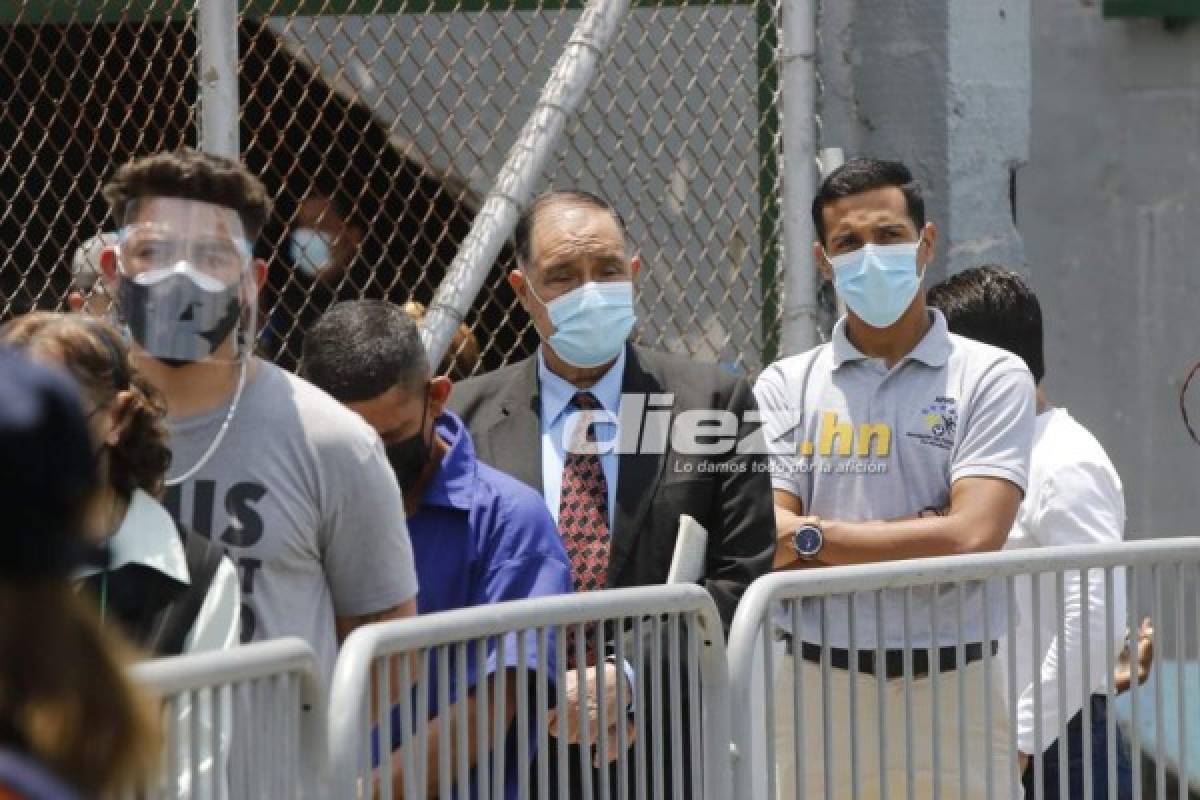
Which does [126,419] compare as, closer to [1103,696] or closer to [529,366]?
[529,366]

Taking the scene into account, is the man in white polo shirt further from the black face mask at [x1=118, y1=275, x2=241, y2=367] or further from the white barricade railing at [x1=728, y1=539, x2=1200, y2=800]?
the black face mask at [x1=118, y1=275, x2=241, y2=367]

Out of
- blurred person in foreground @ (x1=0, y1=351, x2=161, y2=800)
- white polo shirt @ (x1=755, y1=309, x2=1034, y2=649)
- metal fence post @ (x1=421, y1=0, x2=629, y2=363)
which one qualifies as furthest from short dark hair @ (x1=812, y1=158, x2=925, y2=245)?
blurred person in foreground @ (x1=0, y1=351, x2=161, y2=800)

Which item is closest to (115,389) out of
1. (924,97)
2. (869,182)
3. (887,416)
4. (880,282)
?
(887,416)

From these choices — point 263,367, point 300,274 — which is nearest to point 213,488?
point 263,367

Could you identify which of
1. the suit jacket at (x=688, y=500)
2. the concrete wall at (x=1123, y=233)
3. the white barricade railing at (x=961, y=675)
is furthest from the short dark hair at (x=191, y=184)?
the concrete wall at (x=1123, y=233)

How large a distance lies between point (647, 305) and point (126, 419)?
339cm

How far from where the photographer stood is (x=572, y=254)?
15.6 ft

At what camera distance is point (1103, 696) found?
14.6 ft

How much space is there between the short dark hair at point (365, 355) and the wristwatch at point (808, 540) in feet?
3.56

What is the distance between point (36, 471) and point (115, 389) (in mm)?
1685

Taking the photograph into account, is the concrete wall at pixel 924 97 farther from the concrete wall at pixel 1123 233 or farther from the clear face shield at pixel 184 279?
the clear face shield at pixel 184 279

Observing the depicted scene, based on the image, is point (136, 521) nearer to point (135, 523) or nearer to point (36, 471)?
point (135, 523)

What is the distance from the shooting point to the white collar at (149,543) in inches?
126

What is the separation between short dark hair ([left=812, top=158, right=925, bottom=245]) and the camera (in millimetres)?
5168
